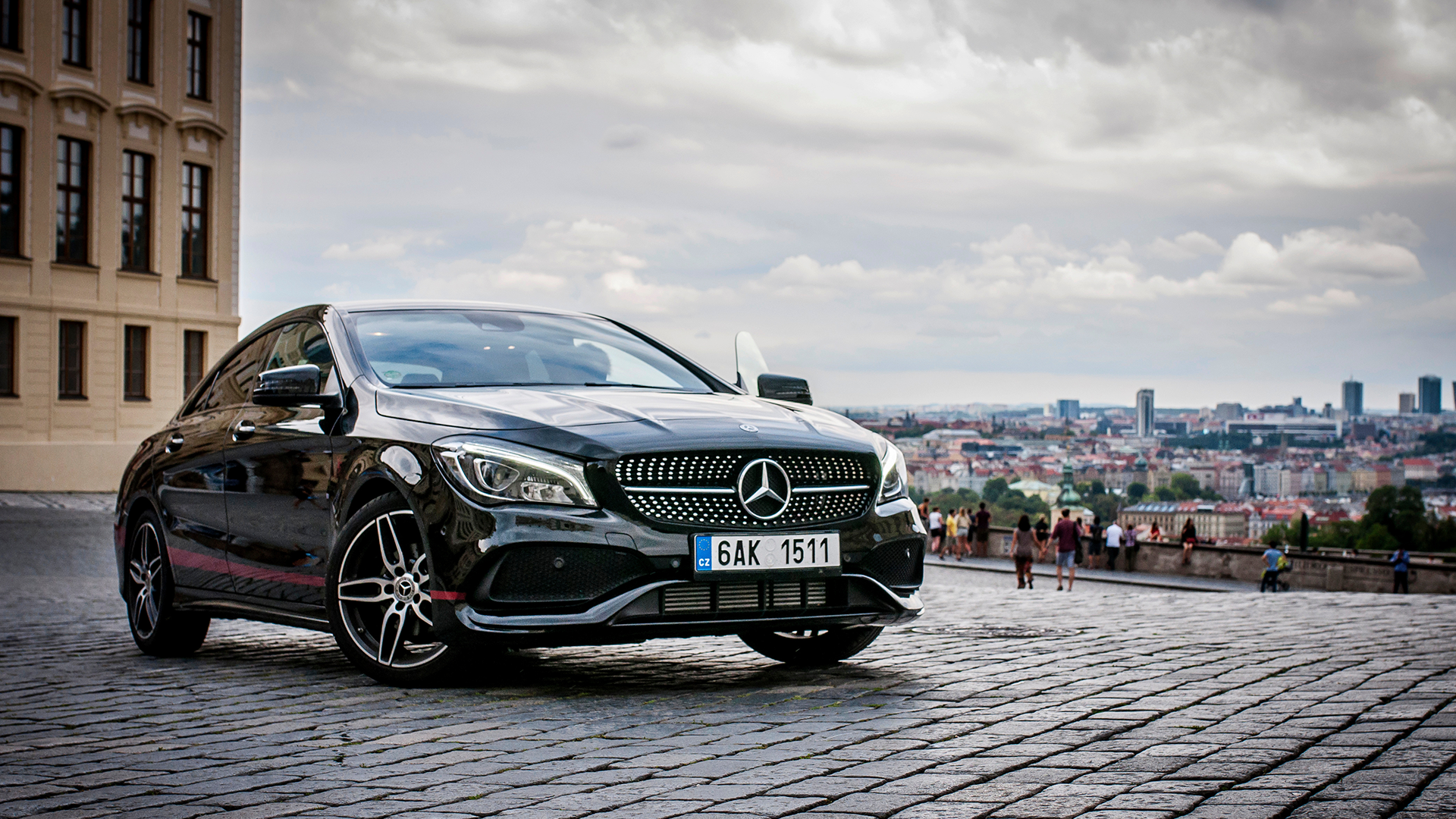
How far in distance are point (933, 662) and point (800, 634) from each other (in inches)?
22.8

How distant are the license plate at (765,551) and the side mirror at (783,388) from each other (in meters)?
1.43

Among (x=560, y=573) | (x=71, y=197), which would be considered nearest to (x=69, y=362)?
(x=71, y=197)

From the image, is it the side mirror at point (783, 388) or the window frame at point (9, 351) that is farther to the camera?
the window frame at point (9, 351)

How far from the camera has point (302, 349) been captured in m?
6.94

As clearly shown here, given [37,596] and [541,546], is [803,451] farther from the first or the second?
[37,596]

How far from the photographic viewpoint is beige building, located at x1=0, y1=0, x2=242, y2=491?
34.8 metres

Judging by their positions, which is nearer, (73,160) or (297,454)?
(297,454)

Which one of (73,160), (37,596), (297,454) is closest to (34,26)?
(73,160)

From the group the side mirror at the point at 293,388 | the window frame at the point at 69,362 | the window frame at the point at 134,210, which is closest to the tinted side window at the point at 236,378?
the side mirror at the point at 293,388

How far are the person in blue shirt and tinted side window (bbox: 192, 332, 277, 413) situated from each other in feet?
99.9

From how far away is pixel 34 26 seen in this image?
1377 inches

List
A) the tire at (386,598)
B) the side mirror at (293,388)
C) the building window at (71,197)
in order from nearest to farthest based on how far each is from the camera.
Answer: the tire at (386,598) → the side mirror at (293,388) → the building window at (71,197)

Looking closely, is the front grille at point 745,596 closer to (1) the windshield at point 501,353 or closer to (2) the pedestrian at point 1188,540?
(1) the windshield at point 501,353

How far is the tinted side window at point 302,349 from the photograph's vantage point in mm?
6594
